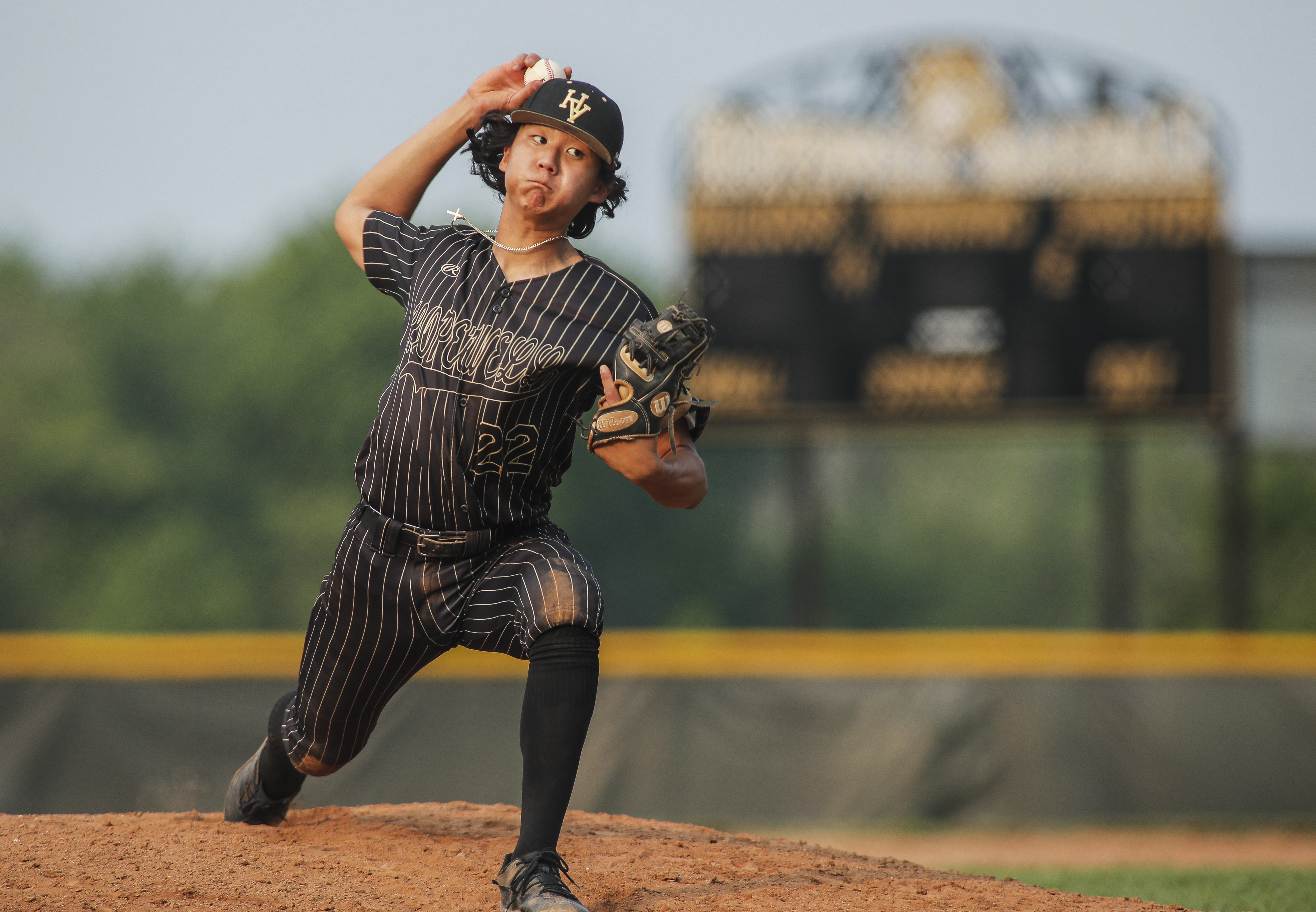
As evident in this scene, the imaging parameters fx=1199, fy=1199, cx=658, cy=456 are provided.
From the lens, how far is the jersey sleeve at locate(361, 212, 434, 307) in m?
2.65

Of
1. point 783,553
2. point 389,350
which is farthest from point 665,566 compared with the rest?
point 389,350

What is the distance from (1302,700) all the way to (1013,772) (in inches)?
60.8

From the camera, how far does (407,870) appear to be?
2564 mm

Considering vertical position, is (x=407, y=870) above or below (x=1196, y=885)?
above

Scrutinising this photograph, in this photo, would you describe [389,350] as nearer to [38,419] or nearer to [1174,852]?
[38,419]

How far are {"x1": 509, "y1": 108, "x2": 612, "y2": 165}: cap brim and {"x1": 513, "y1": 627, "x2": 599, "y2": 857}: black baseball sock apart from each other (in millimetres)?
962

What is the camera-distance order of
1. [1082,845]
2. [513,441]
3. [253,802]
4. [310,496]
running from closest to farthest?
[513,441], [253,802], [1082,845], [310,496]

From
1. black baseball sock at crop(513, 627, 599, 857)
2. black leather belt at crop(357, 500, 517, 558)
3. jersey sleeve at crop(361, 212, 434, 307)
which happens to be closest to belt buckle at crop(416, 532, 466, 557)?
black leather belt at crop(357, 500, 517, 558)

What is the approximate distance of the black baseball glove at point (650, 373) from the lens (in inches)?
85.7

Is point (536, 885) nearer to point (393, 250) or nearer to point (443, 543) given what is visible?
point (443, 543)

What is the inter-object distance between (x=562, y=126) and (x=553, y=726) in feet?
3.87

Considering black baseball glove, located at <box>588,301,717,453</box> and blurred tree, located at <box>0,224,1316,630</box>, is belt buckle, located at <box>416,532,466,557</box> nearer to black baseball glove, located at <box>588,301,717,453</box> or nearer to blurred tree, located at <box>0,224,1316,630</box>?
black baseball glove, located at <box>588,301,717,453</box>

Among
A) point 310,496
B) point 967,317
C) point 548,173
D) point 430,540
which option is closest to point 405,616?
point 430,540

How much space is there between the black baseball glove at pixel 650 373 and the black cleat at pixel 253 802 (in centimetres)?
134
